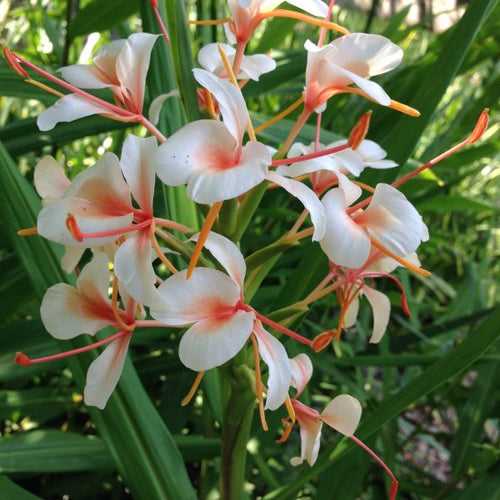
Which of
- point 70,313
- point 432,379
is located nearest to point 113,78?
point 70,313

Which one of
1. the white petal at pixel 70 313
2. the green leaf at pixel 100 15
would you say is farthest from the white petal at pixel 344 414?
the green leaf at pixel 100 15

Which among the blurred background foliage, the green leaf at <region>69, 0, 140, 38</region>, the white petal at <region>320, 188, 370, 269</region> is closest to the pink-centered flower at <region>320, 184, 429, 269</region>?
the white petal at <region>320, 188, 370, 269</region>

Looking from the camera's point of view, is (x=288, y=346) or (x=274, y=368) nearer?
(x=274, y=368)

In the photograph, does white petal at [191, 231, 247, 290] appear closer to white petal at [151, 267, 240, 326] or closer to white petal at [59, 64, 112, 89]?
white petal at [151, 267, 240, 326]

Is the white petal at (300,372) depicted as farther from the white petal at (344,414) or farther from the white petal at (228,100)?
the white petal at (228,100)

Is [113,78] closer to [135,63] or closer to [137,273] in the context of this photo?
[135,63]

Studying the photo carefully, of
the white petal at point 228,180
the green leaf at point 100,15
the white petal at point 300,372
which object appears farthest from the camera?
the green leaf at point 100,15

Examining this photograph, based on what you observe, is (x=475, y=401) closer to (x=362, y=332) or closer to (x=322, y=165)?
(x=362, y=332)
